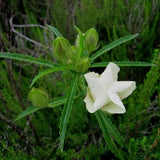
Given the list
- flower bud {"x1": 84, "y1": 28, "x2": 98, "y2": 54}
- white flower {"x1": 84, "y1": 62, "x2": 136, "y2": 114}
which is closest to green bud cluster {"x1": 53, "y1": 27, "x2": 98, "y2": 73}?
flower bud {"x1": 84, "y1": 28, "x2": 98, "y2": 54}

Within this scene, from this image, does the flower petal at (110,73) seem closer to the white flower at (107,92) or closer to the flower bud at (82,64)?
the white flower at (107,92)

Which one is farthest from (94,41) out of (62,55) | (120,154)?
(120,154)

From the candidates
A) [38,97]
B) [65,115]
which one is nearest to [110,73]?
[65,115]

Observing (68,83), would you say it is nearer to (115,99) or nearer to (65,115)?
(65,115)

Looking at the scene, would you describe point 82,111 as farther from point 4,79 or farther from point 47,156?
point 4,79

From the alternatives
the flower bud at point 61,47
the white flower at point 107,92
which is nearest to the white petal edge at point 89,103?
the white flower at point 107,92

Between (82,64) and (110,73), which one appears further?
(82,64)
